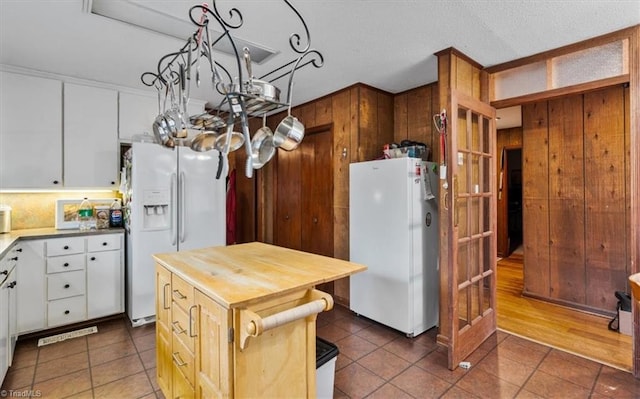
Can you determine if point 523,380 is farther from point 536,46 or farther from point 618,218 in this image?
point 536,46

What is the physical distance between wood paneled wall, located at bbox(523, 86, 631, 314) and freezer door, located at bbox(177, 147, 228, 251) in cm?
361

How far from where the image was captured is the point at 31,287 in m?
2.83

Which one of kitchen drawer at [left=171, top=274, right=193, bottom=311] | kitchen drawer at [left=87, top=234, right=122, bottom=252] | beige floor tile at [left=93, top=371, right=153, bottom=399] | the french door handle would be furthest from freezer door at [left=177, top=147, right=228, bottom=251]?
the french door handle

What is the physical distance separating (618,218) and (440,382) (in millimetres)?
2618

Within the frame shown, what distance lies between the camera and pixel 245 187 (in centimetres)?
→ 520

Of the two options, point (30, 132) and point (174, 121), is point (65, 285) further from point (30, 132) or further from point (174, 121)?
point (174, 121)

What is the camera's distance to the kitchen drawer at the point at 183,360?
1607 mm

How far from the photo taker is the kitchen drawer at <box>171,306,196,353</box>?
62.6 inches

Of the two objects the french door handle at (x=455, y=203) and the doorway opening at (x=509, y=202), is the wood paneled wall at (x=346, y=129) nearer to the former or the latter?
the french door handle at (x=455, y=203)

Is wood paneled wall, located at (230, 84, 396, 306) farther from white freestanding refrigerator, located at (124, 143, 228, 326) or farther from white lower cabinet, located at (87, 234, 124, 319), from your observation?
white lower cabinet, located at (87, 234, 124, 319)

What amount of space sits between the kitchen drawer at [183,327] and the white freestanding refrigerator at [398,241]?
186cm

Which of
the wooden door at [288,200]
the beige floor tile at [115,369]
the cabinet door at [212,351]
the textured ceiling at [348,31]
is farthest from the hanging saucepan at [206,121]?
the wooden door at [288,200]

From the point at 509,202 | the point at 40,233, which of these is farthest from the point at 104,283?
the point at 509,202

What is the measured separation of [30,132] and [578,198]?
5568 millimetres
